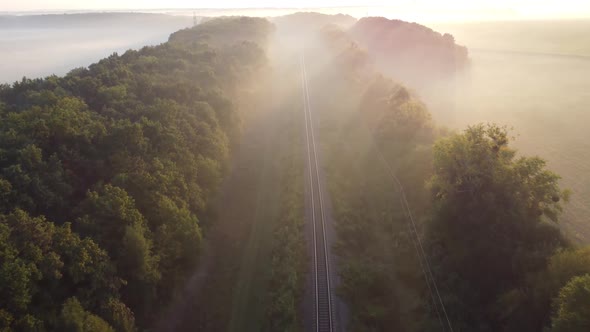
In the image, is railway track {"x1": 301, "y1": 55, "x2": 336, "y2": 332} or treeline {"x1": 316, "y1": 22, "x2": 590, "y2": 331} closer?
treeline {"x1": 316, "y1": 22, "x2": 590, "y2": 331}

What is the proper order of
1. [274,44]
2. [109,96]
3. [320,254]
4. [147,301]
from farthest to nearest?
1. [274,44]
2. [109,96]
3. [320,254]
4. [147,301]

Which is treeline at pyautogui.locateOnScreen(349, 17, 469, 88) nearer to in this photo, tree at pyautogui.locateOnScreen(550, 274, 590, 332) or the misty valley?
the misty valley

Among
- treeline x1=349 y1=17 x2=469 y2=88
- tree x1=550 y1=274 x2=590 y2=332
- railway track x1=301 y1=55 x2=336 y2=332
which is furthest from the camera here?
treeline x1=349 y1=17 x2=469 y2=88

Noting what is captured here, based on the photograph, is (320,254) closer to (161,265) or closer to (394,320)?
(394,320)

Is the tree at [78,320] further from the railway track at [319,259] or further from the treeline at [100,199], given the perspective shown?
the railway track at [319,259]

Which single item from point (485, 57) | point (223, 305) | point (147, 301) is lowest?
point (223, 305)

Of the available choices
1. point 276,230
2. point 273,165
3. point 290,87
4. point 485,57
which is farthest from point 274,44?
point 276,230

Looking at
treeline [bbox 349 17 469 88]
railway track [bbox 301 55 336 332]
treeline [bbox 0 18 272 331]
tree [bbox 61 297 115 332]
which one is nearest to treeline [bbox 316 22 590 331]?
railway track [bbox 301 55 336 332]

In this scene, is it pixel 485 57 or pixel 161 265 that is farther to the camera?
pixel 485 57
